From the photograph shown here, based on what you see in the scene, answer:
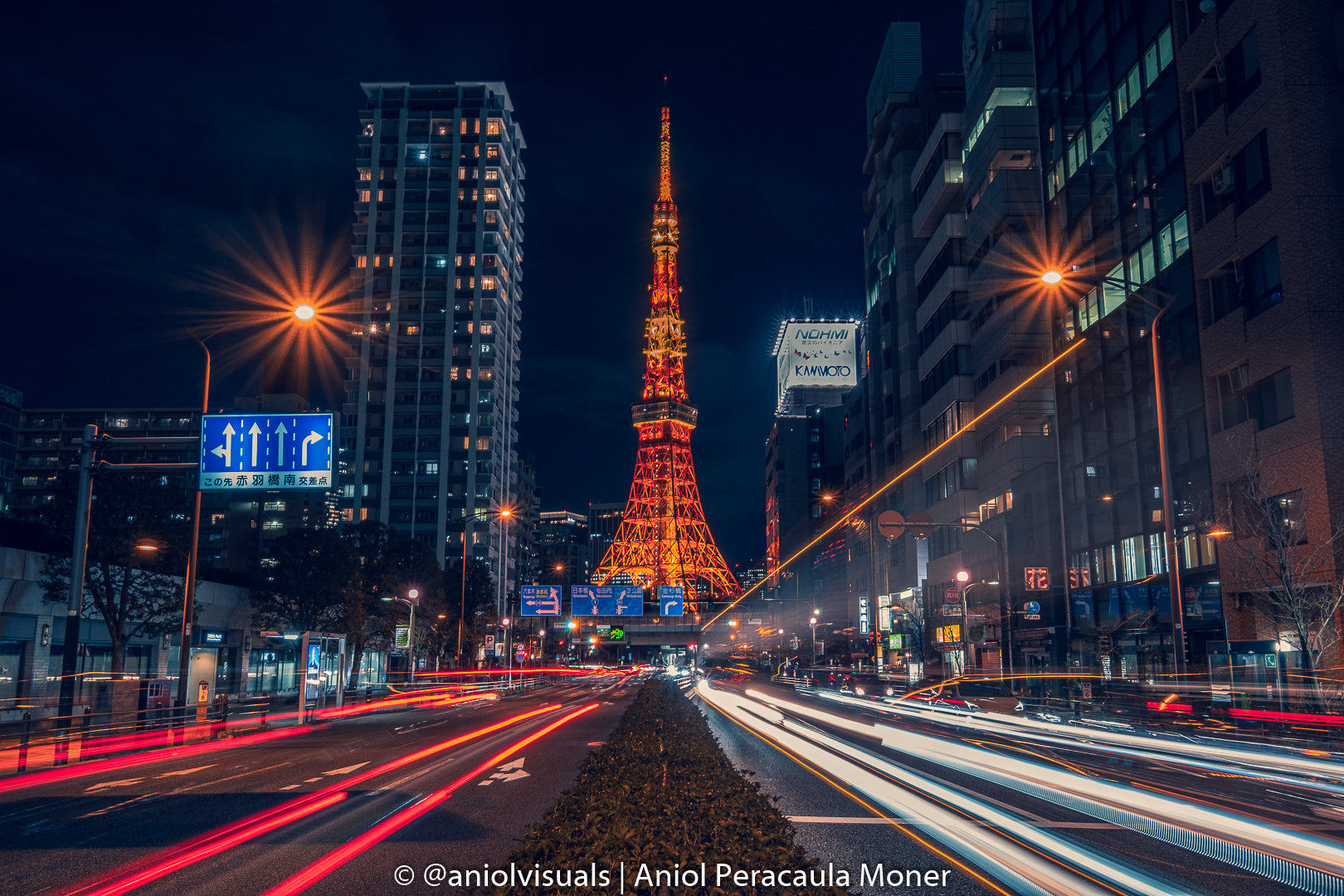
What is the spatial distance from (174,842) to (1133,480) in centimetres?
4079

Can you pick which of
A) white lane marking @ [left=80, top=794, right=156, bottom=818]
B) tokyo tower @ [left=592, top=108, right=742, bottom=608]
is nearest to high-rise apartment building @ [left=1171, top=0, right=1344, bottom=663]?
white lane marking @ [left=80, top=794, right=156, bottom=818]

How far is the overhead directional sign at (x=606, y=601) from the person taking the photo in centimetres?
7544

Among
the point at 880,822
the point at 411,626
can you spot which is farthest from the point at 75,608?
the point at 411,626

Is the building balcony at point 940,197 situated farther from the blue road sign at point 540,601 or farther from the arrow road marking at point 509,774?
the arrow road marking at point 509,774

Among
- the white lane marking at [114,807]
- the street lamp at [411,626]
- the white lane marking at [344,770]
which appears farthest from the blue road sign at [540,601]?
the white lane marking at [114,807]

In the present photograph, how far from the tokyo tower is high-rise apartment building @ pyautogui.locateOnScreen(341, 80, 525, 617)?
743 inches

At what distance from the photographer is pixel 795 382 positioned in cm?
18812

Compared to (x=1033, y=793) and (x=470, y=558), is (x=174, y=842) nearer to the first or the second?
(x=1033, y=793)

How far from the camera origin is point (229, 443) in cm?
2333

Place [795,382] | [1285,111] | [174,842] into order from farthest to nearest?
[795,382], [1285,111], [174,842]

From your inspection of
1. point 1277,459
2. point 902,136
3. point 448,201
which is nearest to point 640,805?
point 1277,459

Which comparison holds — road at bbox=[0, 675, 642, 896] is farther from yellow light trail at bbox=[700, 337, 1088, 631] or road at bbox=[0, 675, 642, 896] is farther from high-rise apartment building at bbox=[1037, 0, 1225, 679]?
yellow light trail at bbox=[700, 337, 1088, 631]

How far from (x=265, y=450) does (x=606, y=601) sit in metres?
54.3

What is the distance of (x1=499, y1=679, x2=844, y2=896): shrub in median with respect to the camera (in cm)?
594
